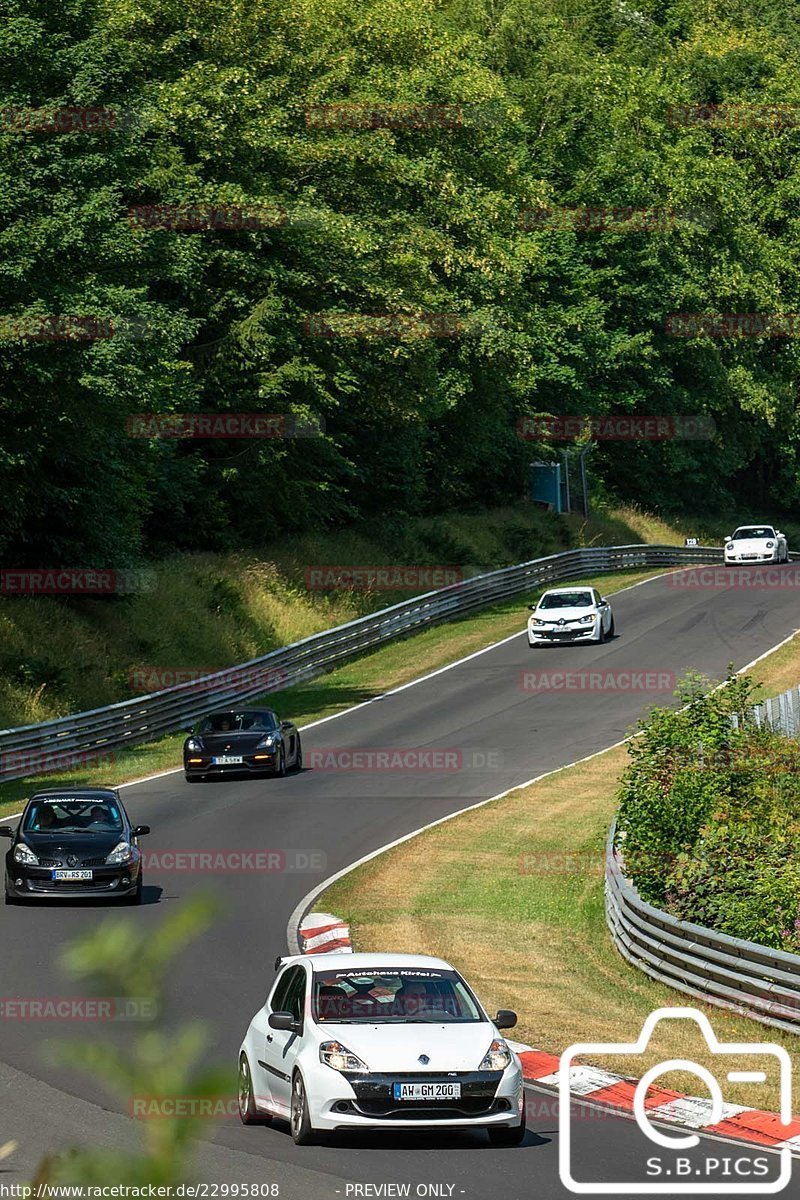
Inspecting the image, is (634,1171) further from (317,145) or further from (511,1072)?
(317,145)

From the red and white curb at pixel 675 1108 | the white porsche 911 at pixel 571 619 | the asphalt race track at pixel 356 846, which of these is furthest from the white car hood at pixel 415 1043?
the white porsche 911 at pixel 571 619

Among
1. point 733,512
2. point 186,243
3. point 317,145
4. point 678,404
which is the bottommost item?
point 733,512

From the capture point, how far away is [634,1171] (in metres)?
10.2

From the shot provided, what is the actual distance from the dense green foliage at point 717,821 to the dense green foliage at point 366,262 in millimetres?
17985

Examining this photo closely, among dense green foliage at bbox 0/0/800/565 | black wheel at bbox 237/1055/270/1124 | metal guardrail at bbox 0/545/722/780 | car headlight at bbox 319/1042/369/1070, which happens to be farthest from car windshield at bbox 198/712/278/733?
Result: car headlight at bbox 319/1042/369/1070

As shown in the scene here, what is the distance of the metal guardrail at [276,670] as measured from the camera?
36781mm

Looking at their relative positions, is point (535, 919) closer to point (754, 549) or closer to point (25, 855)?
point (25, 855)

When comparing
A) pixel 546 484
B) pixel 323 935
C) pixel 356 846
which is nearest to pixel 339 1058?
pixel 323 935

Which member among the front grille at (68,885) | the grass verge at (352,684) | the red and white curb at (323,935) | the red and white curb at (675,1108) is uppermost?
the red and white curb at (675,1108)

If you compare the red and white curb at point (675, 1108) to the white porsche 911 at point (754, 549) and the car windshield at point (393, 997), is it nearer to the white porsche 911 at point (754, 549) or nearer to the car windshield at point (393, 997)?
the car windshield at point (393, 997)

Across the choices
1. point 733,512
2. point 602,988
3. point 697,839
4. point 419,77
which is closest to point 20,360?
point 697,839

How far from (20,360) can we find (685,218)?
2005 inches

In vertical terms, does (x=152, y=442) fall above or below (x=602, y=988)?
above

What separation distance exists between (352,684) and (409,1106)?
3604cm
